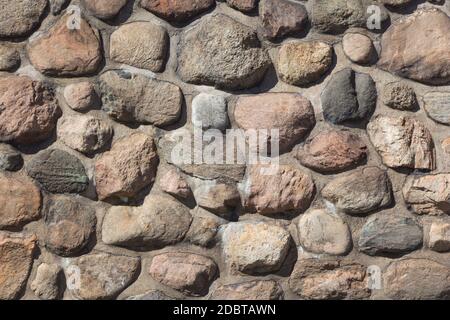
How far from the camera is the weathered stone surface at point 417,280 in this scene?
1942 mm

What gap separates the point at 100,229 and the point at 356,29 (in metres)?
0.95

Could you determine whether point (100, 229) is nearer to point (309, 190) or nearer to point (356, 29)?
point (309, 190)

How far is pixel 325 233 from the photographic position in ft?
6.37

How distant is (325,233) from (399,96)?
1.48 ft

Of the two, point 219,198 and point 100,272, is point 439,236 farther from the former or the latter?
point 100,272

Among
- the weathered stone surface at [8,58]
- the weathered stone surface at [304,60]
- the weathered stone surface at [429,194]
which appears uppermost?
the weathered stone surface at [304,60]

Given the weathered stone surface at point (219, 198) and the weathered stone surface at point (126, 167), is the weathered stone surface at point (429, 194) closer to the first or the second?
the weathered stone surface at point (219, 198)

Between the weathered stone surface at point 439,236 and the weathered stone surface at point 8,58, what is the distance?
1294mm

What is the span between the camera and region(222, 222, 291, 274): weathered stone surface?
1928 millimetres

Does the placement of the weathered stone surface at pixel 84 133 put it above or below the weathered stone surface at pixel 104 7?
below

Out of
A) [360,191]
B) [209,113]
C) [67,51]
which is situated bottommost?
[360,191]

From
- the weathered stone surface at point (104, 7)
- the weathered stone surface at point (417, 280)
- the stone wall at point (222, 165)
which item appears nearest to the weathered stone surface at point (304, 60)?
the stone wall at point (222, 165)

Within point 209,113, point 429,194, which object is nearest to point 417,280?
point 429,194
